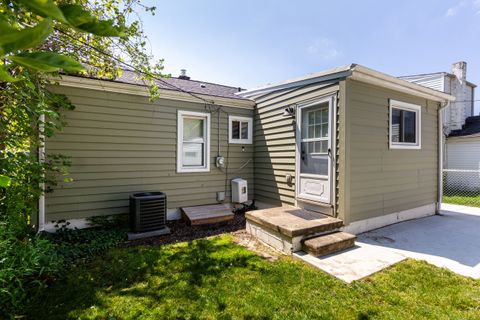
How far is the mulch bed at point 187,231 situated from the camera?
4363mm

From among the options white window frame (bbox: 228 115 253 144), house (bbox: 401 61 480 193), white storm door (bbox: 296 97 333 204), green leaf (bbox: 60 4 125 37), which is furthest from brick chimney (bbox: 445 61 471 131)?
green leaf (bbox: 60 4 125 37)

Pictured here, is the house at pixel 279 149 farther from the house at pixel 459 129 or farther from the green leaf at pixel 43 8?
the house at pixel 459 129

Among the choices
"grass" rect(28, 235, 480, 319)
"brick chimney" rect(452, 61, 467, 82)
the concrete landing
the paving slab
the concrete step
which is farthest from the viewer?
"brick chimney" rect(452, 61, 467, 82)

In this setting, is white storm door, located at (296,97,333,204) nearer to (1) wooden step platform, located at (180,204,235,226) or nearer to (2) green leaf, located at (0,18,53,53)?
(1) wooden step platform, located at (180,204,235,226)

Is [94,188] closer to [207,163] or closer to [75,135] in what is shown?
[75,135]

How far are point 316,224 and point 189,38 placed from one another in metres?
5.15

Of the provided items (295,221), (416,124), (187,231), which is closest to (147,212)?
(187,231)

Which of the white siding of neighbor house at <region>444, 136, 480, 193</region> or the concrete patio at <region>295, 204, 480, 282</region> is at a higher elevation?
the white siding of neighbor house at <region>444, 136, 480, 193</region>

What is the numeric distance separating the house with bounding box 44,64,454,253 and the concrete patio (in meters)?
0.30

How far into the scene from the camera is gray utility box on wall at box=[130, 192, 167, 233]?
→ 4570 mm

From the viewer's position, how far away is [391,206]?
5086 millimetres

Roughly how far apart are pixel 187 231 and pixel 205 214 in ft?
2.07

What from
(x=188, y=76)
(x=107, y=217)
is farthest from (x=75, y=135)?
(x=188, y=76)

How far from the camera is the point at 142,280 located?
9.66ft
